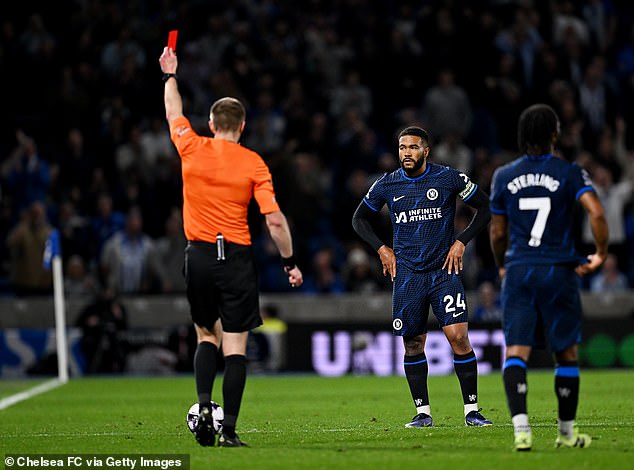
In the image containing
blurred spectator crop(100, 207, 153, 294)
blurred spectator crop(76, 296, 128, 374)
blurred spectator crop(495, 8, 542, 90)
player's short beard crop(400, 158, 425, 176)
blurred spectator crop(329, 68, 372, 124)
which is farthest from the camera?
blurred spectator crop(495, 8, 542, 90)

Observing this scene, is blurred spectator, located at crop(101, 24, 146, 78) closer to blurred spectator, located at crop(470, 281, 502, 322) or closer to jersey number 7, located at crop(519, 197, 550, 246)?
blurred spectator, located at crop(470, 281, 502, 322)

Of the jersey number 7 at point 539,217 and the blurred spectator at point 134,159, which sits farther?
the blurred spectator at point 134,159

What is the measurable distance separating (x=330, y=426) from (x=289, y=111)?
13.1 m

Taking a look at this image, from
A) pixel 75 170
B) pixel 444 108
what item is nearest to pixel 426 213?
pixel 75 170

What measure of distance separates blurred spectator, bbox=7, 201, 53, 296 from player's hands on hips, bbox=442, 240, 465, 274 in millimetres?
12005

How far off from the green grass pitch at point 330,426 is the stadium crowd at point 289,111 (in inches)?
153

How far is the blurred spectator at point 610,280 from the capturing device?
2203cm

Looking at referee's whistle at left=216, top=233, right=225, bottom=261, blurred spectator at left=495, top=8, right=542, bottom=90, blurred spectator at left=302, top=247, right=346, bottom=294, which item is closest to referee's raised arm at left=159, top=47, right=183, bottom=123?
referee's whistle at left=216, top=233, right=225, bottom=261

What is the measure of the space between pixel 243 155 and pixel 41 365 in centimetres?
1303

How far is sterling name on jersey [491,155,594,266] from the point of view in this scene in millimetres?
8344

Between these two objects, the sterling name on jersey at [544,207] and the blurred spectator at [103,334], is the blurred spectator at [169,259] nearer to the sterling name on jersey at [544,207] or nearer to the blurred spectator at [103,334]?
the blurred spectator at [103,334]

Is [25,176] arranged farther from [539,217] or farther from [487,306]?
[539,217]

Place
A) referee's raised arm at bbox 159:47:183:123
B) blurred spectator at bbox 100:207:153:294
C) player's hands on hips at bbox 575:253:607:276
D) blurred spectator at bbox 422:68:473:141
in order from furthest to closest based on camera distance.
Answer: blurred spectator at bbox 422:68:473:141
blurred spectator at bbox 100:207:153:294
referee's raised arm at bbox 159:47:183:123
player's hands on hips at bbox 575:253:607:276

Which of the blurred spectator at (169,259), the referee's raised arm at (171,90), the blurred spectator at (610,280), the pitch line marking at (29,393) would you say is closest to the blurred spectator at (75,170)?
the blurred spectator at (169,259)
